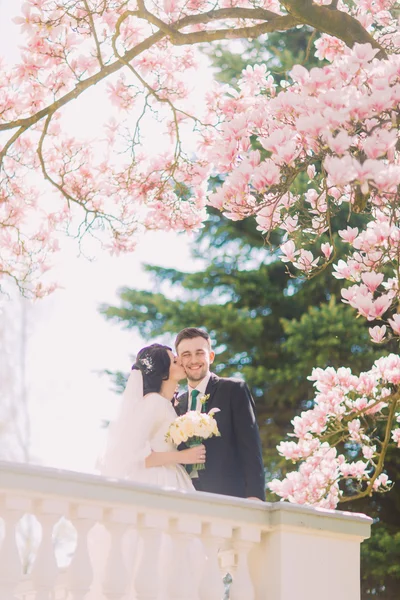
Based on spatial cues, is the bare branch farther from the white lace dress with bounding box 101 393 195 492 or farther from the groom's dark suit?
the white lace dress with bounding box 101 393 195 492

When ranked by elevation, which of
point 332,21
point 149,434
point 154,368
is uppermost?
point 332,21

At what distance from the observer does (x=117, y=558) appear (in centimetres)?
311

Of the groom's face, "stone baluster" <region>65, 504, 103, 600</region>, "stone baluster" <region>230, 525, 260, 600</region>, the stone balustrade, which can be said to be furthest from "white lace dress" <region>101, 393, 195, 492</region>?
"stone baluster" <region>65, 504, 103, 600</region>

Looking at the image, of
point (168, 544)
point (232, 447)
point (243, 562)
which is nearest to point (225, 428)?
point (232, 447)

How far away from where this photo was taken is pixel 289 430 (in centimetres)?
1165

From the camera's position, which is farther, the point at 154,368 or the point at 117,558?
the point at 154,368

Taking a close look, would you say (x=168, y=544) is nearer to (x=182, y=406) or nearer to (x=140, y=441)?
(x=140, y=441)

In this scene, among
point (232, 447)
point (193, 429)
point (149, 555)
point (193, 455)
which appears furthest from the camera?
point (232, 447)

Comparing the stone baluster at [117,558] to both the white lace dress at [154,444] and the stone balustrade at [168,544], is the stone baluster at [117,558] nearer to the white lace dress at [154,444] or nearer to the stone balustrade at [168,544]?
the stone balustrade at [168,544]

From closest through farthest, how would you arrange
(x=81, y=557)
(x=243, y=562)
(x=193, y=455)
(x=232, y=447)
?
(x=81, y=557)
(x=243, y=562)
(x=193, y=455)
(x=232, y=447)

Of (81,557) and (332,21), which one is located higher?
(332,21)

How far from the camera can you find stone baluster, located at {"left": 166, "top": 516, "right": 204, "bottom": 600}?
321 cm

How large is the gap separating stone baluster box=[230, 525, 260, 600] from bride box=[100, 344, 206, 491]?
90cm

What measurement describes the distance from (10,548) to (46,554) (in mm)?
144
